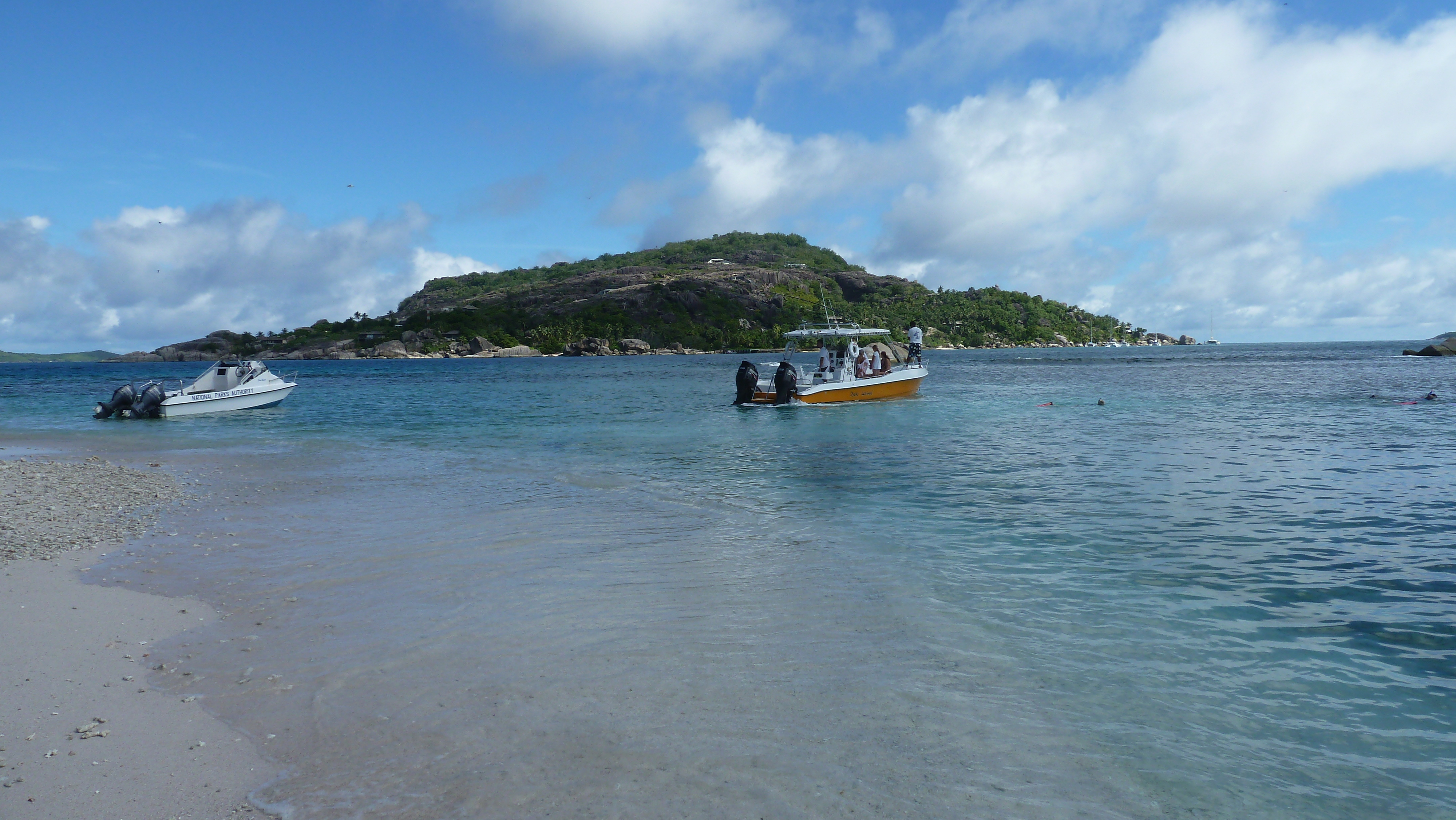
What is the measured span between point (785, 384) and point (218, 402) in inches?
1137

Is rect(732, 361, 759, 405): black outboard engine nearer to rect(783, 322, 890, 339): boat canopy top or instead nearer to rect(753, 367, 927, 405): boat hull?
rect(753, 367, 927, 405): boat hull

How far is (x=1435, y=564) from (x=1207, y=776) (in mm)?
8210

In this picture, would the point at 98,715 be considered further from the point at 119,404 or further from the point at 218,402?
the point at 119,404

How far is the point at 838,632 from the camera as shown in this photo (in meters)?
8.32

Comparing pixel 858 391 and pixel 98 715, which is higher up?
pixel 858 391

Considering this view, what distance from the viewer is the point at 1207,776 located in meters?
5.50

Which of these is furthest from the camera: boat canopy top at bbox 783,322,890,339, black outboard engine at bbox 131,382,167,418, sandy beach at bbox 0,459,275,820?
black outboard engine at bbox 131,382,167,418

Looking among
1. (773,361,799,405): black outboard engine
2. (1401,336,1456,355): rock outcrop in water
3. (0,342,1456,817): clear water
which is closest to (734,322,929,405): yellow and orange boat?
(773,361,799,405): black outboard engine

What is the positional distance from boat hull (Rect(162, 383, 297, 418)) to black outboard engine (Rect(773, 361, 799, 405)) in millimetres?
27417

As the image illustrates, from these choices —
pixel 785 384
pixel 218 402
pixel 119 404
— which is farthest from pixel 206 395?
pixel 785 384

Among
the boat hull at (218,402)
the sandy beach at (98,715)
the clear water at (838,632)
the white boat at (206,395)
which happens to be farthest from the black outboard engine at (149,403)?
the sandy beach at (98,715)

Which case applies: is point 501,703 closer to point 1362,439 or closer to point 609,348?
point 1362,439

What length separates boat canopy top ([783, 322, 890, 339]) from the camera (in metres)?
38.0

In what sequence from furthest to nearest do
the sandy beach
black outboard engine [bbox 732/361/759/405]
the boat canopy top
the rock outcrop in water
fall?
the rock outcrop in water
black outboard engine [bbox 732/361/759/405]
the boat canopy top
the sandy beach
